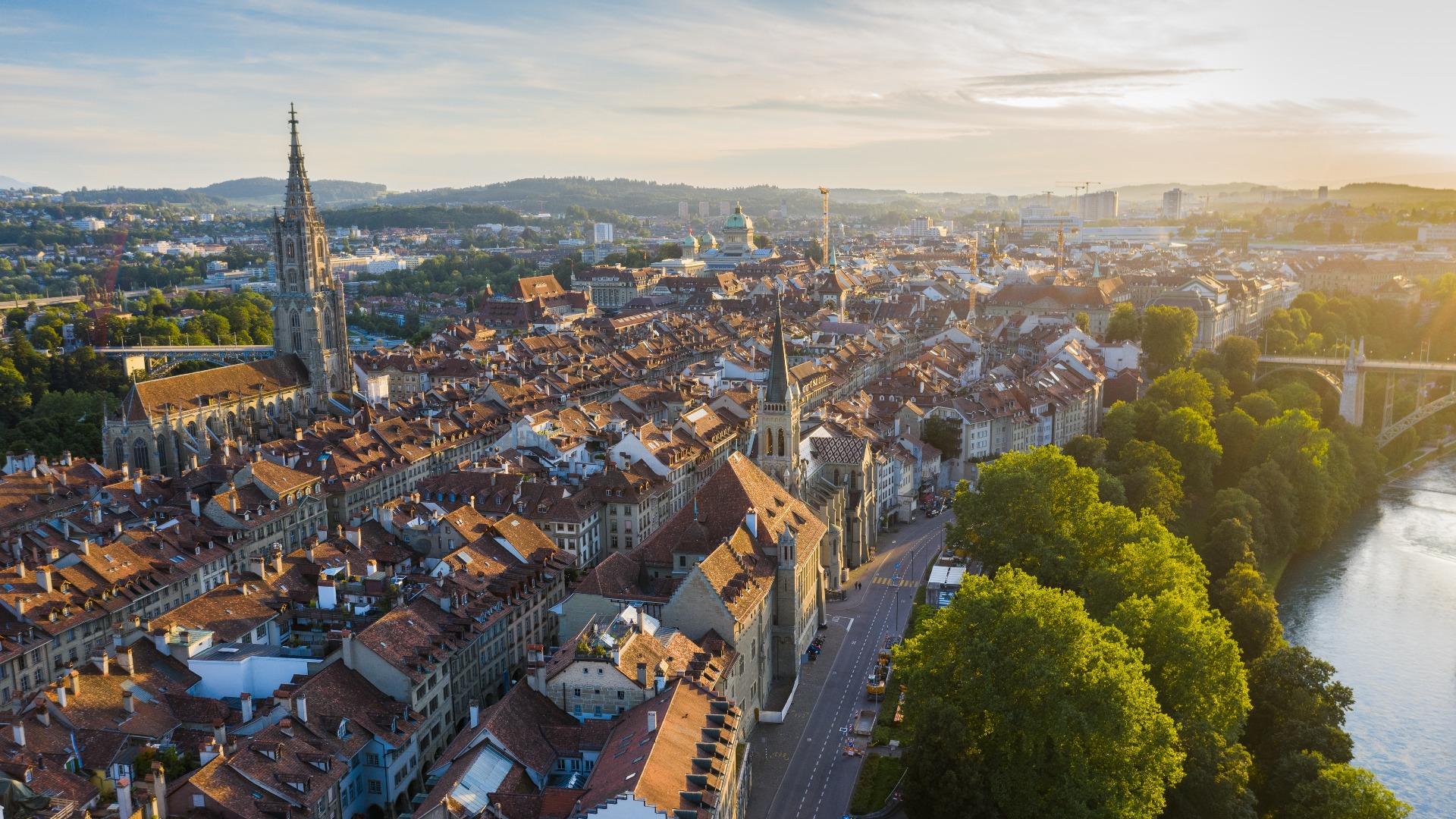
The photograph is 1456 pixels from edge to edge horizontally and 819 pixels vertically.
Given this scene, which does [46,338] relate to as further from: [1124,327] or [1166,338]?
[1166,338]

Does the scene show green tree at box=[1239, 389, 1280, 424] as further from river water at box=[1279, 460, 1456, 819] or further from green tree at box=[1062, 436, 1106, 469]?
green tree at box=[1062, 436, 1106, 469]

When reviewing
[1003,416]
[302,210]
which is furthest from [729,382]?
[302,210]

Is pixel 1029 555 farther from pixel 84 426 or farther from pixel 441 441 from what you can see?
pixel 84 426

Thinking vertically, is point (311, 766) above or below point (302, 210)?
below

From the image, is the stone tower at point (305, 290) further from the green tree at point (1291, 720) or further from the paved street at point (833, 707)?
the green tree at point (1291, 720)

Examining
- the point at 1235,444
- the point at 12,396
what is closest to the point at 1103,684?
the point at 1235,444

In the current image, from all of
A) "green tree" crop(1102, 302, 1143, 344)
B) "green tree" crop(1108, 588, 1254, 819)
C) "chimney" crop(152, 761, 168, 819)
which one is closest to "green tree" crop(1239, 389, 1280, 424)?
"green tree" crop(1102, 302, 1143, 344)
